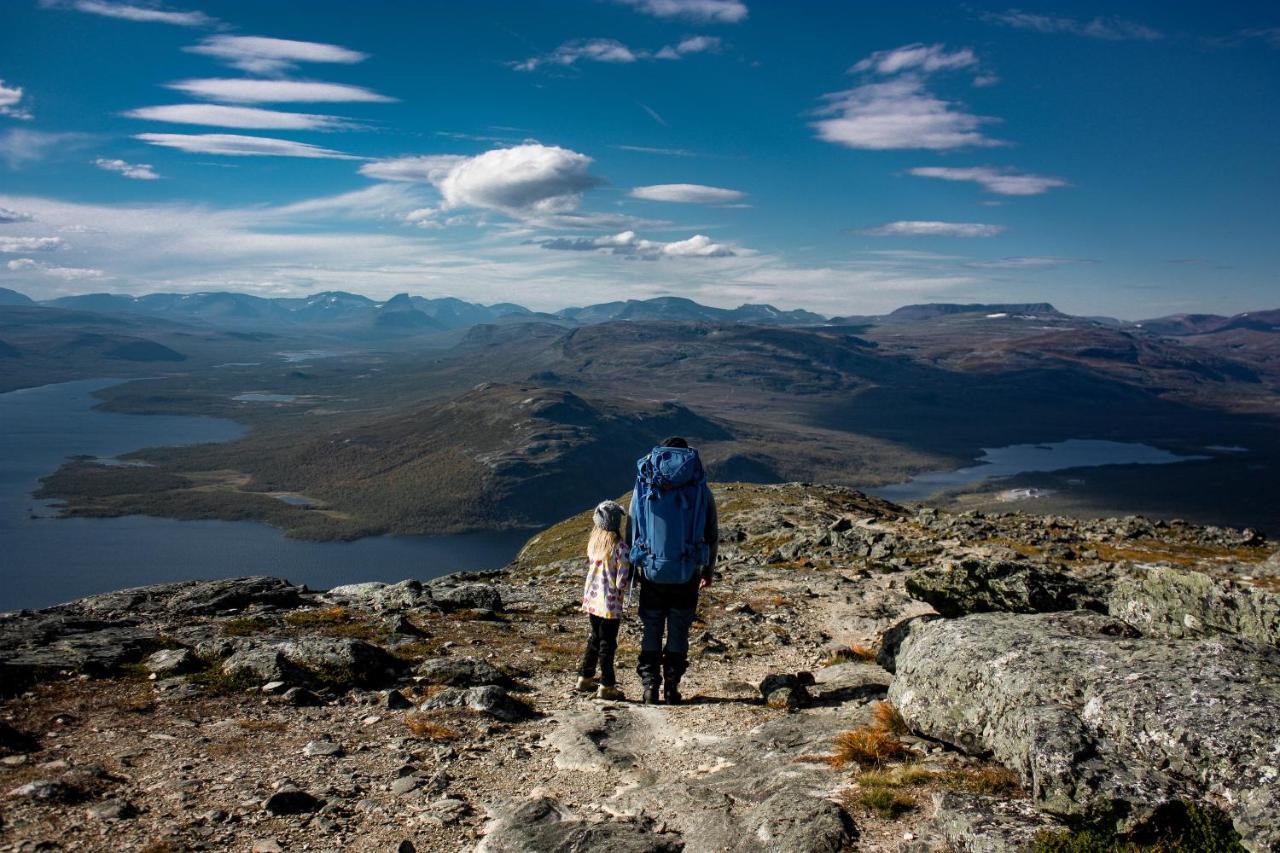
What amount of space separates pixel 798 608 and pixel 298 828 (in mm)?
19835

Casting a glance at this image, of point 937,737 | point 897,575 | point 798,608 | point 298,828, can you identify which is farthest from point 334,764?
point 897,575

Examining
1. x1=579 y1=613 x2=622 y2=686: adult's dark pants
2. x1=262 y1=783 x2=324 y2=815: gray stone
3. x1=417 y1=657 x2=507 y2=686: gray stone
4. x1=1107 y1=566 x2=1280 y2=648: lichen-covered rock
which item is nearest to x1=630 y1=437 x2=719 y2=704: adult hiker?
x1=579 y1=613 x2=622 y2=686: adult's dark pants

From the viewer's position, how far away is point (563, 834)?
865cm

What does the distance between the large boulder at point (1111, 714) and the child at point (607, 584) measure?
17.9 feet

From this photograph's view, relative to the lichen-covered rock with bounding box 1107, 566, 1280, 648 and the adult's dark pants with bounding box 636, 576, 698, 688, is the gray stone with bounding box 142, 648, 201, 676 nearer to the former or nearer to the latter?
the adult's dark pants with bounding box 636, 576, 698, 688

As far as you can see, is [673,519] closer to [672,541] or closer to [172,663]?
[672,541]

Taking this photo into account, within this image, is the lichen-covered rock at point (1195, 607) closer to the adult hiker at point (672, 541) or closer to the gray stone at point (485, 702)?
the adult hiker at point (672, 541)

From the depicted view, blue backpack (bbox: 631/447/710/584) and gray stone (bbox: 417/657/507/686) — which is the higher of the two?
blue backpack (bbox: 631/447/710/584)

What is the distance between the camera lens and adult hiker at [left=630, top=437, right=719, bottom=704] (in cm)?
1310

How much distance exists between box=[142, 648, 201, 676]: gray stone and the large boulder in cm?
1351

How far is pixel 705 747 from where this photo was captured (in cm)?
1180

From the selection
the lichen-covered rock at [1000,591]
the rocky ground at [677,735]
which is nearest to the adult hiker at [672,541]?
the rocky ground at [677,735]

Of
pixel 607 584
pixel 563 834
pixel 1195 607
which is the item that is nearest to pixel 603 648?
pixel 607 584

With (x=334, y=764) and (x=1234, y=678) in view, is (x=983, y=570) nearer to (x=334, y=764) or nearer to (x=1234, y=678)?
(x=1234, y=678)
